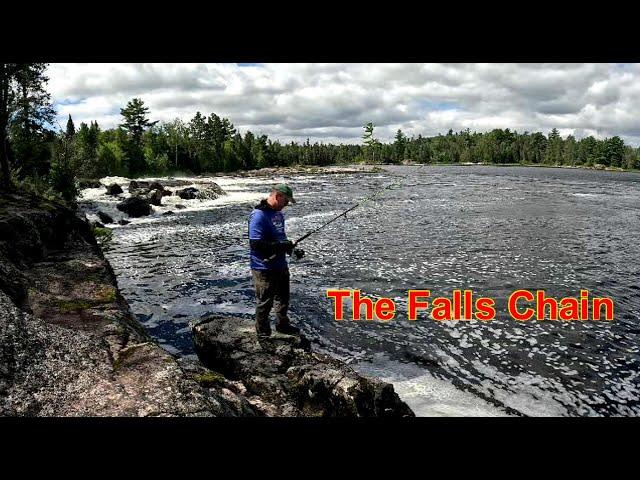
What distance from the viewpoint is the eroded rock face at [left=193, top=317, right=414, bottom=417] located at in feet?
23.6

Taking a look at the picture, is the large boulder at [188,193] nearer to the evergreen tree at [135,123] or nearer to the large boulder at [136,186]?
the large boulder at [136,186]

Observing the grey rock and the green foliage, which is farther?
the grey rock

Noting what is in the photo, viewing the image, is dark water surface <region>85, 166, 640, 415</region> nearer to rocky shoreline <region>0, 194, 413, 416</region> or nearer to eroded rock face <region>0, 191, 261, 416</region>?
rocky shoreline <region>0, 194, 413, 416</region>

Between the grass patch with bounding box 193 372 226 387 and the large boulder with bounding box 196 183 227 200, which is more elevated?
the large boulder with bounding box 196 183 227 200

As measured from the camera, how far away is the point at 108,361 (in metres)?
5.96

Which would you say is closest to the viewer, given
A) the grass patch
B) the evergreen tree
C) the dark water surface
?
the grass patch

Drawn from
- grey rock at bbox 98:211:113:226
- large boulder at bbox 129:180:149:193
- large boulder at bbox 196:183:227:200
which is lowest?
grey rock at bbox 98:211:113:226

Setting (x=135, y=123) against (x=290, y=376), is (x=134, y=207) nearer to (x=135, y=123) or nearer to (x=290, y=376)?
(x=290, y=376)

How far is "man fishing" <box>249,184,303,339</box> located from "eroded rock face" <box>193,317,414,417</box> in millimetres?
593

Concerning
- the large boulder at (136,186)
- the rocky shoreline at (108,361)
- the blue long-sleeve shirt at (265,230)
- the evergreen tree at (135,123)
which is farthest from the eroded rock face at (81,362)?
the evergreen tree at (135,123)

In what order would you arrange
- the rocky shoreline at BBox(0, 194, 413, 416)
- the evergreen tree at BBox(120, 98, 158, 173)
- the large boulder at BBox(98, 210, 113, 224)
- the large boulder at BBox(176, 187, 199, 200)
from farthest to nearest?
the evergreen tree at BBox(120, 98, 158, 173)
the large boulder at BBox(176, 187, 199, 200)
the large boulder at BBox(98, 210, 113, 224)
the rocky shoreline at BBox(0, 194, 413, 416)

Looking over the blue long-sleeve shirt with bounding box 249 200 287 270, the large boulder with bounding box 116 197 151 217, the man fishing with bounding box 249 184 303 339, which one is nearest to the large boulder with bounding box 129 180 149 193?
the large boulder with bounding box 116 197 151 217
